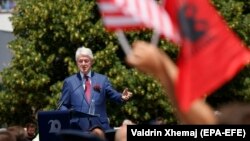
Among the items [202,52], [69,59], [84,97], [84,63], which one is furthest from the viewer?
[69,59]

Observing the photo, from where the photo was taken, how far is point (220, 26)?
14.2 ft

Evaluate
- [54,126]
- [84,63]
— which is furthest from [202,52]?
[84,63]

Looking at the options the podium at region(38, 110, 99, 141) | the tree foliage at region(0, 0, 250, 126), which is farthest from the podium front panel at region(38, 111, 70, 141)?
the tree foliage at region(0, 0, 250, 126)

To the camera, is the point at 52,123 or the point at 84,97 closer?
the point at 52,123

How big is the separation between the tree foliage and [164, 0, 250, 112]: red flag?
591 inches

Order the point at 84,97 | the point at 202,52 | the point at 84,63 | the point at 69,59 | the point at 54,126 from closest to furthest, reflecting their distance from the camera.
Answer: the point at 202,52
the point at 54,126
the point at 84,63
the point at 84,97
the point at 69,59

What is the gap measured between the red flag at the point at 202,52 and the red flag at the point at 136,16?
0.70 ft

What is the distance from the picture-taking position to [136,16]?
4805 millimetres

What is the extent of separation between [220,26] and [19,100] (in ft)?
56.5

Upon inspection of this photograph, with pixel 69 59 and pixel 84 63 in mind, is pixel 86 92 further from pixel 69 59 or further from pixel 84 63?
pixel 69 59

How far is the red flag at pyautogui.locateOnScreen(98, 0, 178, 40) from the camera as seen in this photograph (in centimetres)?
468

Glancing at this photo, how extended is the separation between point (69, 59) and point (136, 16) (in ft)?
52.0

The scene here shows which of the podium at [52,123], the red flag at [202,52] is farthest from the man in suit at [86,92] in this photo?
the red flag at [202,52]

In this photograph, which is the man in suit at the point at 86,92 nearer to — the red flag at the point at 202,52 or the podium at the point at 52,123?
the podium at the point at 52,123
